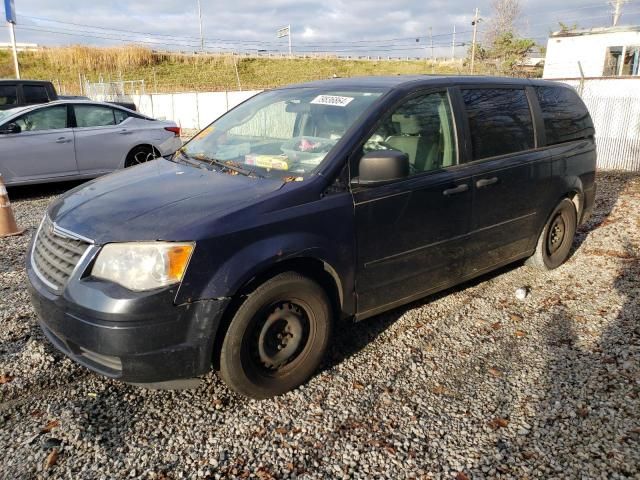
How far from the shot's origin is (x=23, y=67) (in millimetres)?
47000

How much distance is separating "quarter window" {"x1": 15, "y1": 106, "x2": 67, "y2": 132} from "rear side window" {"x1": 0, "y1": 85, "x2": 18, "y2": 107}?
4.37 meters

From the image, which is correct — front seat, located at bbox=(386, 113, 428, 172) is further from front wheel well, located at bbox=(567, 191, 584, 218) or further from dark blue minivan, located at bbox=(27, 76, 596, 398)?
front wheel well, located at bbox=(567, 191, 584, 218)

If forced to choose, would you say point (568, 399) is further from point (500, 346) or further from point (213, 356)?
point (213, 356)

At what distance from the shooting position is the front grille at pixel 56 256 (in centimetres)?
262

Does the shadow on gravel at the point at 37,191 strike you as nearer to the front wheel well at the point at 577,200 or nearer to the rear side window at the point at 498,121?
the rear side window at the point at 498,121

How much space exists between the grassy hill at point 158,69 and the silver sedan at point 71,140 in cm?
3568

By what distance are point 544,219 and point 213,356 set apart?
11.1 ft

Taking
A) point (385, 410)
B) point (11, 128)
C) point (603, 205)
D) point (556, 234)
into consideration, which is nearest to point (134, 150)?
point (11, 128)

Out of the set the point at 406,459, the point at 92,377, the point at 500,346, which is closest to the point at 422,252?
the point at 500,346

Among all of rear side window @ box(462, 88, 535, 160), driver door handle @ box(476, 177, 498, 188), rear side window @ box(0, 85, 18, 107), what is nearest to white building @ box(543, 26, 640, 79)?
rear side window @ box(462, 88, 535, 160)

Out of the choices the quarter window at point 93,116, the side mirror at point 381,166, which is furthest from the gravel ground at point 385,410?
the quarter window at point 93,116

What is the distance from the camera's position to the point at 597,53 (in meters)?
25.9

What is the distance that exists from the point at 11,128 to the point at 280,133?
6.16 m

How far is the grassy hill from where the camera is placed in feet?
150
